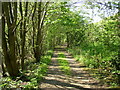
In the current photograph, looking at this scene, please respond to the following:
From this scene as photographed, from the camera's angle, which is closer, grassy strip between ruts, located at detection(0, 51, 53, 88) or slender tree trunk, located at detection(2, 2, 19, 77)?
grassy strip between ruts, located at detection(0, 51, 53, 88)

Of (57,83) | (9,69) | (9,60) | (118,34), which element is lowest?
(57,83)

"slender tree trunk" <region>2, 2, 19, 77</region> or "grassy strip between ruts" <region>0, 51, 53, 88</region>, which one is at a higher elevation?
"slender tree trunk" <region>2, 2, 19, 77</region>

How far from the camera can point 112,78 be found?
7.08 meters

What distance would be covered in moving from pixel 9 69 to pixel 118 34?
5.82 metres

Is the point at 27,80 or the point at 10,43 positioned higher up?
the point at 10,43

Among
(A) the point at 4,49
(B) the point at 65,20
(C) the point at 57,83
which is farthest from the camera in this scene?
(B) the point at 65,20

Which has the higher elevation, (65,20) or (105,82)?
(65,20)

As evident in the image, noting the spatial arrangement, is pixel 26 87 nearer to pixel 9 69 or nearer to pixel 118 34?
pixel 9 69

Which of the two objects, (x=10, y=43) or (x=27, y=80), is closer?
(x=10, y=43)

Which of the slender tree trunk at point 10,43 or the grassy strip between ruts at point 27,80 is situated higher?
the slender tree trunk at point 10,43

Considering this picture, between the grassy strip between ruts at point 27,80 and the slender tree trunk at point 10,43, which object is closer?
the grassy strip between ruts at point 27,80

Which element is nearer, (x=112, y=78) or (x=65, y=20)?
(x=112, y=78)

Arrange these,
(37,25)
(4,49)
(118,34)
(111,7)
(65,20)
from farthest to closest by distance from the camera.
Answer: (37,25) → (65,20) → (4,49) → (118,34) → (111,7)

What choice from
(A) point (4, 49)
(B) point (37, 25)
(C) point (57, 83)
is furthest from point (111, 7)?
(B) point (37, 25)
